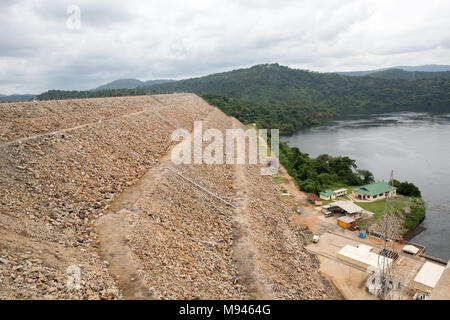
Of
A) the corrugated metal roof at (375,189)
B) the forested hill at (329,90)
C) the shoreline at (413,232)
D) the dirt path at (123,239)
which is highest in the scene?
the forested hill at (329,90)

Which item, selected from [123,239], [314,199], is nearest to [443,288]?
[314,199]

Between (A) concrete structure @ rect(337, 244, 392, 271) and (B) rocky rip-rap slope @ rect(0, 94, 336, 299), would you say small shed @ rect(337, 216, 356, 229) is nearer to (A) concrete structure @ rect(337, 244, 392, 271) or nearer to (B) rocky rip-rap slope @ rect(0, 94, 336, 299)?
(A) concrete structure @ rect(337, 244, 392, 271)

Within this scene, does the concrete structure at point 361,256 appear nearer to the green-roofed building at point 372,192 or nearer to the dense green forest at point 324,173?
the green-roofed building at point 372,192

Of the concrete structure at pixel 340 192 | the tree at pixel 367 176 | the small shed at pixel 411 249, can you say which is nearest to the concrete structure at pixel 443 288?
the small shed at pixel 411 249

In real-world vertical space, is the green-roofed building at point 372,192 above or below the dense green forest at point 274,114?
below

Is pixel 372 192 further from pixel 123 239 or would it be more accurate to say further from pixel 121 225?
pixel 123 239

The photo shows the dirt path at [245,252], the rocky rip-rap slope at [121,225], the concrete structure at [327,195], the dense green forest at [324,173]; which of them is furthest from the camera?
the dense green forest at [324,173]

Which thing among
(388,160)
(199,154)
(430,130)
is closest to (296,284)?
(199,154)
